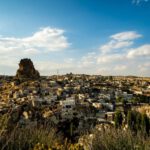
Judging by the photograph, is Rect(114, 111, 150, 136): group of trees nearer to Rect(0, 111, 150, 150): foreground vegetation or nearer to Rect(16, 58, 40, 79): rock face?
Rect(0, 111, 150, 150): foreground vegetation

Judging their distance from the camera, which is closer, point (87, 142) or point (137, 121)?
point (87, 142)

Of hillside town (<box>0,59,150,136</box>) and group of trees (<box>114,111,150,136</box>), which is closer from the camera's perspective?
group of trees (<box>114,111,150,136</box>)

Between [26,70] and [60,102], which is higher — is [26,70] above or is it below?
above

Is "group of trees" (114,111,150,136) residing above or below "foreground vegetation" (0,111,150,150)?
below

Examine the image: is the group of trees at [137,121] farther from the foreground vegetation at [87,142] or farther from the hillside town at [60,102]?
the foreground vegetation at [87,142]

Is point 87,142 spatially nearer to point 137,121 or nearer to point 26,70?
point 137,121

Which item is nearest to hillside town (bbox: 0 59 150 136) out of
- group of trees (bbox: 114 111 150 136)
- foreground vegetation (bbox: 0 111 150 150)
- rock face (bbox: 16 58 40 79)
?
rock face (bbox: 16 58 40 79)

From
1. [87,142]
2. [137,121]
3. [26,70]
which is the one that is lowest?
[137,121]

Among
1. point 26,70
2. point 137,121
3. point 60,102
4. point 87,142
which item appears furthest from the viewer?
point 26,70

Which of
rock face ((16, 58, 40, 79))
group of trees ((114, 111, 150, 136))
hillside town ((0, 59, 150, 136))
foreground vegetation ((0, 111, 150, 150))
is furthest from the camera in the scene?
rock face ((16, 58, 40, 79))

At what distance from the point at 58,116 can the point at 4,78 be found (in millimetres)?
A: 56191

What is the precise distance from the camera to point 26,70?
10944 centimetres

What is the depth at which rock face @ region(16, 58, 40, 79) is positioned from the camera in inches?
4242

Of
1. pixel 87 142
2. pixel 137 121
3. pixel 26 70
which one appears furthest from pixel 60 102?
pixel 87 142
